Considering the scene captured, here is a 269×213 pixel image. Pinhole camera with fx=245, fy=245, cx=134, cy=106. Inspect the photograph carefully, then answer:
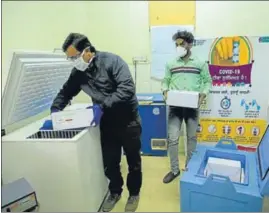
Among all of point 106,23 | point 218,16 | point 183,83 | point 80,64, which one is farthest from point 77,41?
point 218,16

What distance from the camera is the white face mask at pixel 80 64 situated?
1657mm

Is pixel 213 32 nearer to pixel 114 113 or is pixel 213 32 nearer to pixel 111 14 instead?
pixel 111 14

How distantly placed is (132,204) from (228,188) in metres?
0.93

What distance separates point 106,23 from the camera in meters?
2.15

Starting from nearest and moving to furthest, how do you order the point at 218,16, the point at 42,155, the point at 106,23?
1. the point at 42,155
2. the point at 106,23
3. the point at 218,16

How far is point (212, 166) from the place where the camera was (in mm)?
1349

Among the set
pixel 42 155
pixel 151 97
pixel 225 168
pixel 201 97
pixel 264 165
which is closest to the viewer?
pixel 264 165

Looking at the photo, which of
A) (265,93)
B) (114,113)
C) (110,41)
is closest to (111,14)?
(110,41)

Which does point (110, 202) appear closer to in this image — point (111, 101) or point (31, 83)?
point (111, 101)

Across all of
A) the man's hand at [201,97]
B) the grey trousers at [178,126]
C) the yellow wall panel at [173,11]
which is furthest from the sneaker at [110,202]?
the yellow wall panel at [173,11]

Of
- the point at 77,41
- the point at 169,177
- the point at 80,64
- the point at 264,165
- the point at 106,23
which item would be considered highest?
the point at 106,23

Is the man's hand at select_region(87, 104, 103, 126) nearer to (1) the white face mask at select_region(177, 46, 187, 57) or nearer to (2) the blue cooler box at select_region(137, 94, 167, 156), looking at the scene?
(2) the blue cooler box at select_region(137, 94, 167, 156)

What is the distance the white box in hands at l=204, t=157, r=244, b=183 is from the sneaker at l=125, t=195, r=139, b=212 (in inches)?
28.0

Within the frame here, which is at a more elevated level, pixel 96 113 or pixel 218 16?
pixel 218 16
